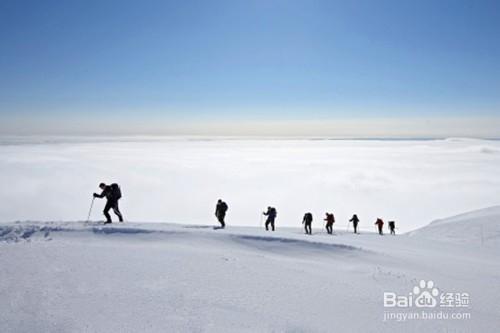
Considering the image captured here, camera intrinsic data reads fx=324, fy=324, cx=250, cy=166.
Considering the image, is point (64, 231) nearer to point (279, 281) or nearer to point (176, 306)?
point (176, 306)

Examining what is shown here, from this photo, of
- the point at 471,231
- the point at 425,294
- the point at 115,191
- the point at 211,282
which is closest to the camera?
the point at 211,282

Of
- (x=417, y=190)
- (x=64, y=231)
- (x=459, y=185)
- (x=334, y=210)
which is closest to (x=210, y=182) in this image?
(x=334, y=210)

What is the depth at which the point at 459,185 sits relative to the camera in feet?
553

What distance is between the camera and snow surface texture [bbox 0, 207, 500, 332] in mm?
5730

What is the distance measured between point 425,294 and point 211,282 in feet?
15.9

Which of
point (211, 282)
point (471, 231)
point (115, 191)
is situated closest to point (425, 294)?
point (211, 282)

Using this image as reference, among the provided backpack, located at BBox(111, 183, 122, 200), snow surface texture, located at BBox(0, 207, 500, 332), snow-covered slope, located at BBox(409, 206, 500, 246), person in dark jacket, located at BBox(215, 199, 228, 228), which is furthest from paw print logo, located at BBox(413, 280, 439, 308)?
snow-covered slope, located at BBox(409, 206, 500, 246)

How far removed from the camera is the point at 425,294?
7340mm

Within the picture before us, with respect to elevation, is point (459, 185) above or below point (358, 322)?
above

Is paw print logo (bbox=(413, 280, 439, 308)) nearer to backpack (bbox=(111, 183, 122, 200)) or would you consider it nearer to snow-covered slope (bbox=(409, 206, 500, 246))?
backpack (bbox=(111, 183, 122, 200))

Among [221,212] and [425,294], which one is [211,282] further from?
[221,212]

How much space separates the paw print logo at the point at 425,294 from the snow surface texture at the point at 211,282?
220 millimetres

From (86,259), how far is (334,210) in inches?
4584

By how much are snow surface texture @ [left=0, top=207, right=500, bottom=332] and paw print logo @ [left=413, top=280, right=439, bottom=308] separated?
0.22 meters
